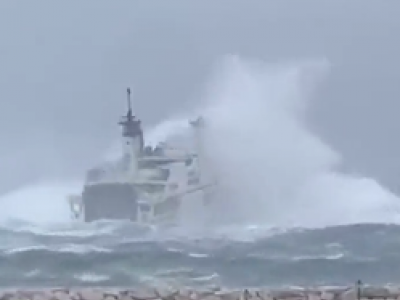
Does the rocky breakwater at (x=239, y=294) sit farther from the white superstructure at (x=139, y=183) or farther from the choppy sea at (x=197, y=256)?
the white superstructure at (x=139, y=183)

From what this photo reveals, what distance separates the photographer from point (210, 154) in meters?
8.04

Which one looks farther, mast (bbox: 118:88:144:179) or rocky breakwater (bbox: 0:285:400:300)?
mast (bbox: 118:88:144:179)

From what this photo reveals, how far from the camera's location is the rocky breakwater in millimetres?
5086

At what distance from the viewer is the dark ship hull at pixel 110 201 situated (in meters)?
7.76

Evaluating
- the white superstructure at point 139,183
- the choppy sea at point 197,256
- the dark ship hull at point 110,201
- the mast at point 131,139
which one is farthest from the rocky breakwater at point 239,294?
the mast at point 131,139

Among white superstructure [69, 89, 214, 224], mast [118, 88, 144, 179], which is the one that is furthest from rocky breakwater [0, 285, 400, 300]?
mast [118, 88, 144, 179]

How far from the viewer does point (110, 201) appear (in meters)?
7.81

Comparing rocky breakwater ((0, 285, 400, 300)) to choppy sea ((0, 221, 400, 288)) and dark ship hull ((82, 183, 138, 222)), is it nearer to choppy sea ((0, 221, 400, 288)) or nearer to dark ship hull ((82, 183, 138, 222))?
choppy sea ((0, 221, 400, 288))

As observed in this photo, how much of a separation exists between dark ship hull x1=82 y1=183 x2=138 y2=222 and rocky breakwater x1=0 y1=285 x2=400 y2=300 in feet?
8.35

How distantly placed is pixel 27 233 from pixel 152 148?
1292 millimetres

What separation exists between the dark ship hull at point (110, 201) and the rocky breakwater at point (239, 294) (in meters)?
2.55

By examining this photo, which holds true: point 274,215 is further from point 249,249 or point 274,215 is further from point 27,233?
point 27,233

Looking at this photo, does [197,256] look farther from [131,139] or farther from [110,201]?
[131,139]

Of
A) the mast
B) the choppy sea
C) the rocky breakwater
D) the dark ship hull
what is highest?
the mast
